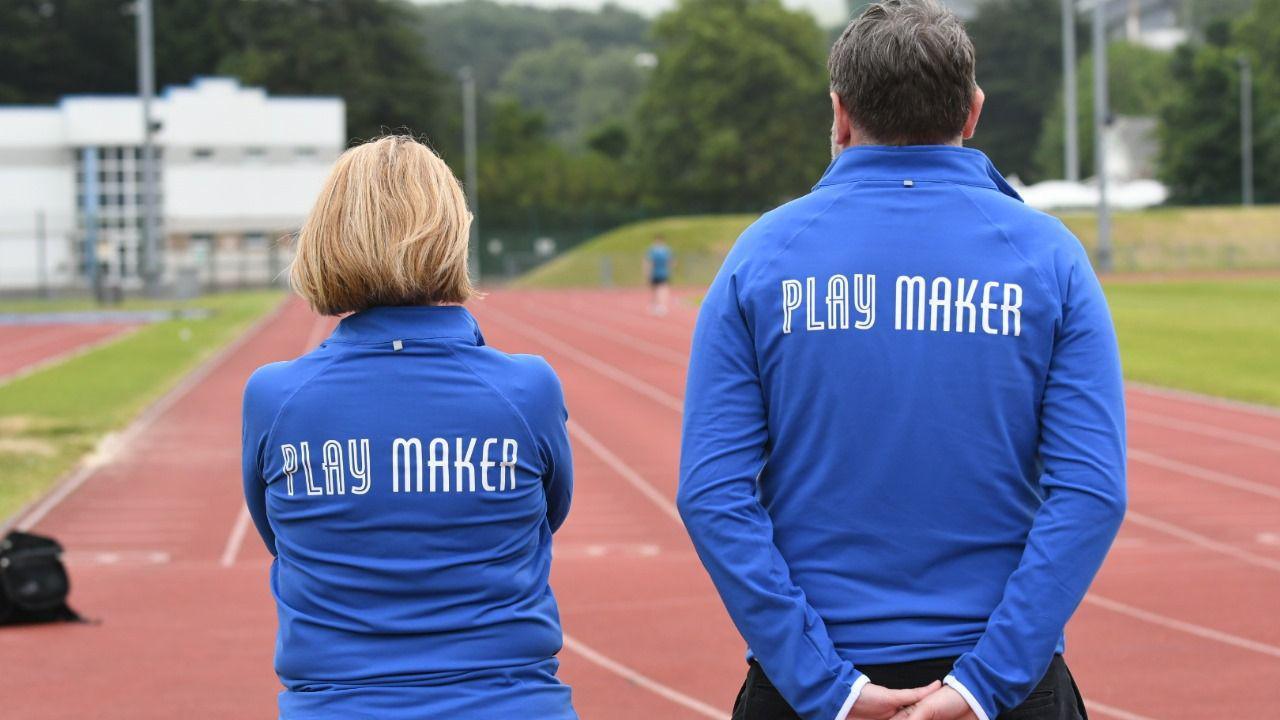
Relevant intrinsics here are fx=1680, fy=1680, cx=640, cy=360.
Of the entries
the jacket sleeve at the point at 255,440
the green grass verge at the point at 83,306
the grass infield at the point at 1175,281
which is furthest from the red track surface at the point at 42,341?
the jacket sleeve at the point at 255,440

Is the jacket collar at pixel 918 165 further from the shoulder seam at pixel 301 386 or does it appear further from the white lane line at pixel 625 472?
the white lane line at pixel 625 472

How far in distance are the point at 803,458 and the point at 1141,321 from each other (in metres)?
27.7

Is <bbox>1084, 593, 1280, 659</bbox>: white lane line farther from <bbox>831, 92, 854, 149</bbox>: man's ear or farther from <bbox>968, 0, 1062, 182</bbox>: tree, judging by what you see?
<bbox>968, 0, 1062, 182</bbox>: tree

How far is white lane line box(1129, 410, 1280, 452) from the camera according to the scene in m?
14.6

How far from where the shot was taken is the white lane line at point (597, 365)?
1920 centimetres

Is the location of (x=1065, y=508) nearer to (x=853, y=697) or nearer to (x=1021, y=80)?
(x=853, y=697)

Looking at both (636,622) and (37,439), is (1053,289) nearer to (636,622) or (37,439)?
(636,622)

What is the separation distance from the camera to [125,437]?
16.1m

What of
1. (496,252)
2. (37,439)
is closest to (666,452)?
(37,439)

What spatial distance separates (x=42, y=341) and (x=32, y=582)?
24.2 m

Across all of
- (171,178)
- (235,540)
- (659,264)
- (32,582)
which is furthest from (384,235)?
(171,178)

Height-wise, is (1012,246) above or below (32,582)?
above

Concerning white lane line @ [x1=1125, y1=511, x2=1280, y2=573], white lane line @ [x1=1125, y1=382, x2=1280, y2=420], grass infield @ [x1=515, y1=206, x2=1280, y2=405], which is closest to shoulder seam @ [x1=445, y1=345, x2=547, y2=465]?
white lane line @ [x1=1125, y1=511, x2=1280, y2=573]

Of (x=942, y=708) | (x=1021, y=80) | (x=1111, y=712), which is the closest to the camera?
(x=942, y=708)
